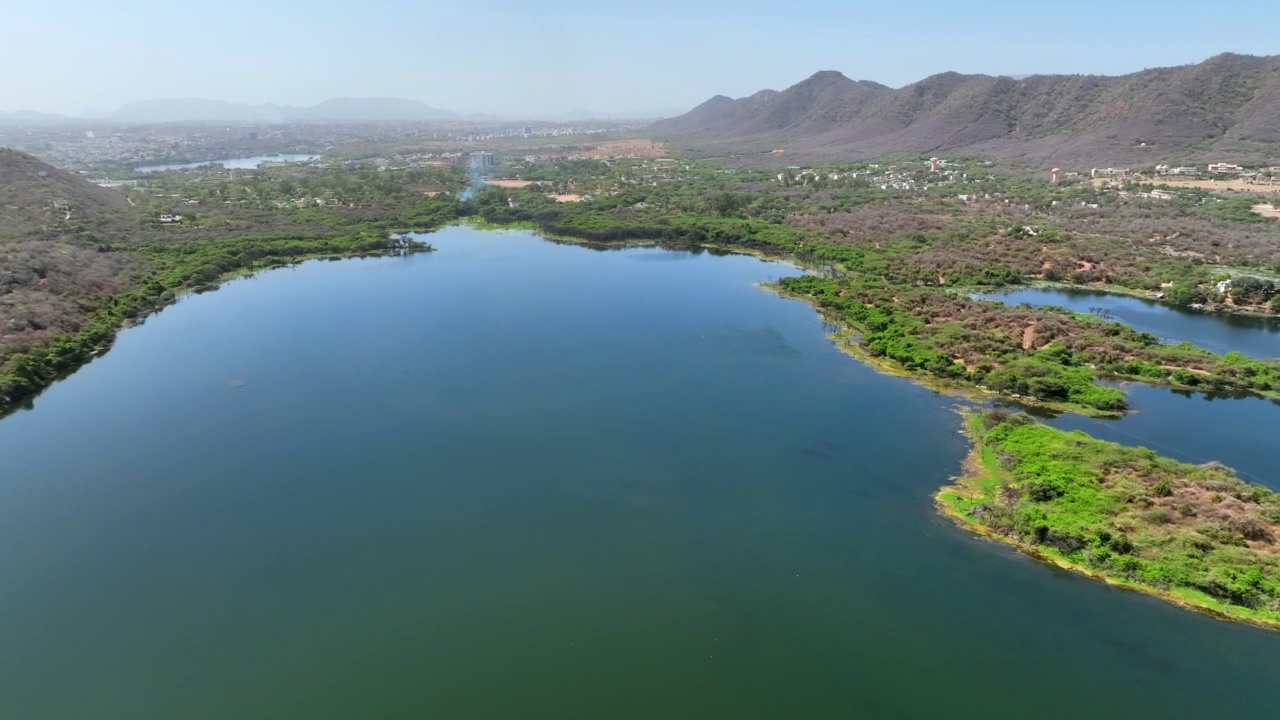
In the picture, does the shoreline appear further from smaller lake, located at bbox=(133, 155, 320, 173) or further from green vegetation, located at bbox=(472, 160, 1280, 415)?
smaller lake, located at bbox=(133, 155, 320, 173)

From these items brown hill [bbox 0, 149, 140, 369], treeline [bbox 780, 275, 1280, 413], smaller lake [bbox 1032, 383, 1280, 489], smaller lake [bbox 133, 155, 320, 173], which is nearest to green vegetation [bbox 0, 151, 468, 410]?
brown hill [bbox 0, 149, 140, 369]

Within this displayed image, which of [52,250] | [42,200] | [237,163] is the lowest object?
[52,250]

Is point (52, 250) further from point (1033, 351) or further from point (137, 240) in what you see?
point (1033, 351)

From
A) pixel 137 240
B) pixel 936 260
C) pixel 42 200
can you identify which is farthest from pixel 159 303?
pixel 936 260

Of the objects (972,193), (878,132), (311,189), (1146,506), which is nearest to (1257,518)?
(1146,506)

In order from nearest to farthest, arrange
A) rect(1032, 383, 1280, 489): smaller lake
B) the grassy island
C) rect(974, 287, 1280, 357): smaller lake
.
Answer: the grassy island → rect(1032, 383, 1280, 489): smaller lake → rect(974, 287, 1280, 357): smaller lake

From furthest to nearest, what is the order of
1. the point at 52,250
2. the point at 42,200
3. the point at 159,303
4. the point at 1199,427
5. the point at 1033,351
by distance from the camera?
the point at 42,200 → the point at 52,250 → the point at 159,303 → the point at 1033,351 → the point at 1199,427
